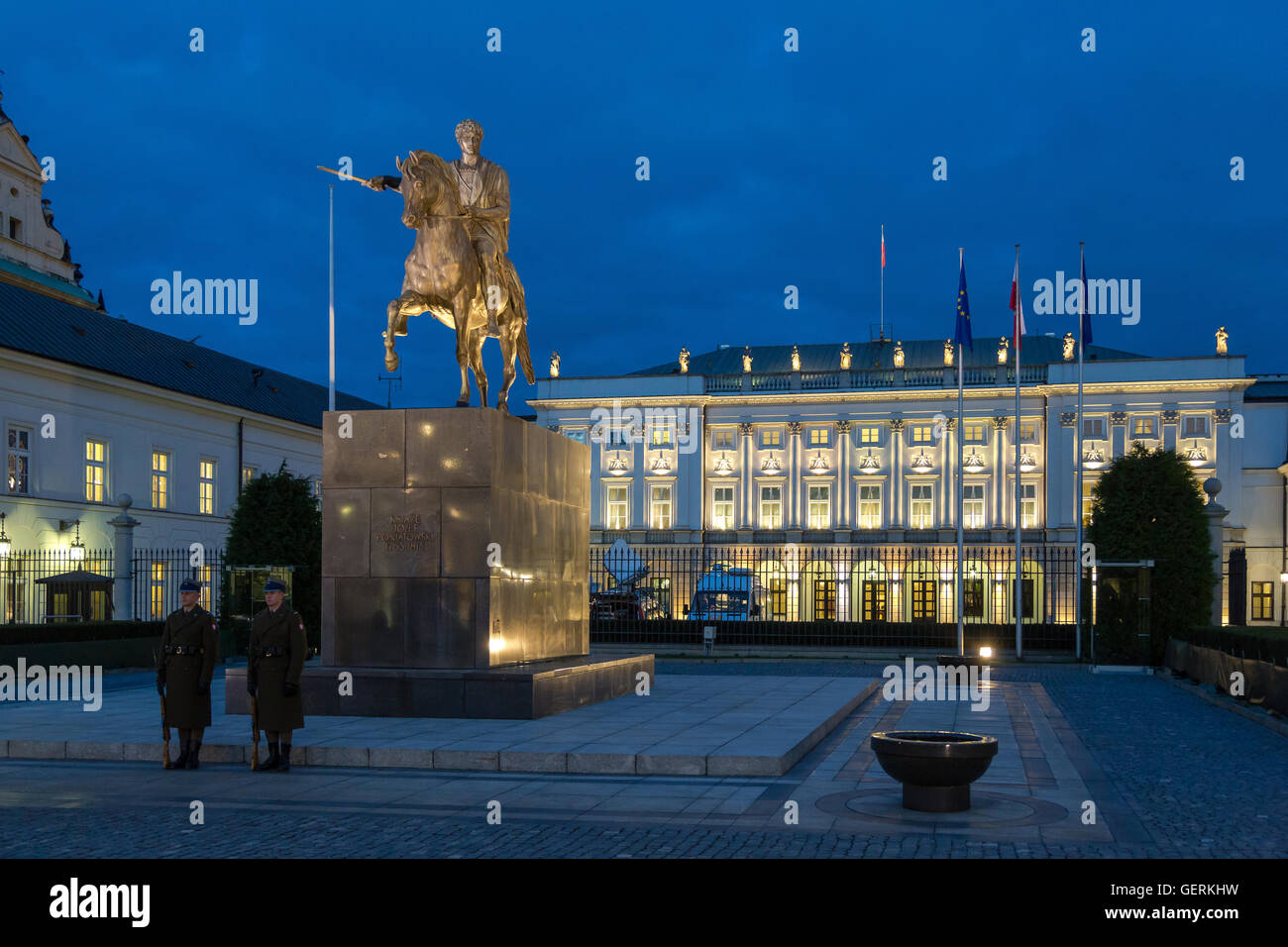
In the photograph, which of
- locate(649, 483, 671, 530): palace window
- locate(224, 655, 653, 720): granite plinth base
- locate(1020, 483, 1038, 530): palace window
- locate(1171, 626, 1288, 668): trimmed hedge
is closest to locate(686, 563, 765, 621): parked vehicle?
locate(1171, 626, 1288, 668): trimmed hedge

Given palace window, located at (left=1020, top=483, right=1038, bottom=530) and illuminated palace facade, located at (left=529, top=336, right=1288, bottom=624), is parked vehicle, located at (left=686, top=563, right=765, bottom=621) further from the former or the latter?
palace window, located at (left=1020, top=483, right=1038, bottom=530)

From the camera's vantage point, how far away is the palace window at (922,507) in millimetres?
67562

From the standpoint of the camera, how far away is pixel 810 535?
6756 cm

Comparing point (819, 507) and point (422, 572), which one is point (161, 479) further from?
point (819, 507)

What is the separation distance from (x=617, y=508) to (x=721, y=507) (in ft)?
18.6

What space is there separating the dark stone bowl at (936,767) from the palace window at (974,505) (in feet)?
192

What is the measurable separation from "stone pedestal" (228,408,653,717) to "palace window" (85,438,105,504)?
28613 millimetres

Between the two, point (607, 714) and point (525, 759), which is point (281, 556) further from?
point (525, 759)

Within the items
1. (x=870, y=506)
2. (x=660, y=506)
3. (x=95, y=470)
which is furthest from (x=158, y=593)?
(x=870, y=506)

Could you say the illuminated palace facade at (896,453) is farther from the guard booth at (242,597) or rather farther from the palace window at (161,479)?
the guard booth at (242,597)

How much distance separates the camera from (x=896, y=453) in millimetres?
67562

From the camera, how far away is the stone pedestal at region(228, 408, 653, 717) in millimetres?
14586

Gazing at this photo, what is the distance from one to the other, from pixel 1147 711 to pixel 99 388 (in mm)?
34073
